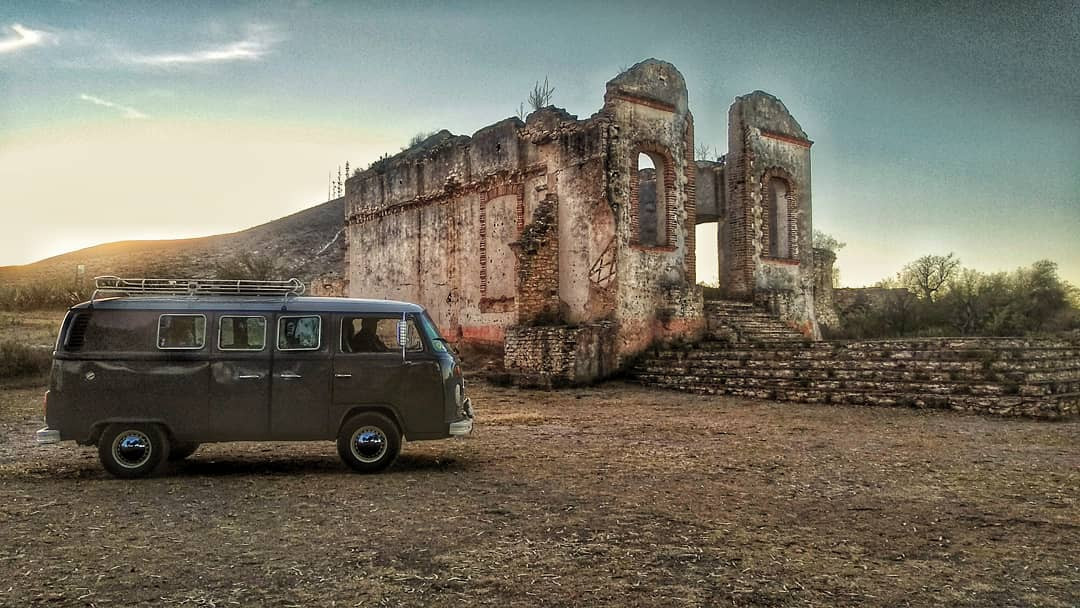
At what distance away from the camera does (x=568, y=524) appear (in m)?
4.89

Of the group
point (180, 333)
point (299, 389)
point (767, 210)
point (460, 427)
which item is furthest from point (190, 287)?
point (767, 210)

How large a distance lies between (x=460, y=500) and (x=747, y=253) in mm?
14042

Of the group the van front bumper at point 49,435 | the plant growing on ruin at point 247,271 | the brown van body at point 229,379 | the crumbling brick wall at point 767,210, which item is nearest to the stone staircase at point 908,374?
the crumbling brick wall at point 767,210

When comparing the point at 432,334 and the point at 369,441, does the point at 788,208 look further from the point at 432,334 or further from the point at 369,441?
the point at 369,441

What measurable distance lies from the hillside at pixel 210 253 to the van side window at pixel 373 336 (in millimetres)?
39264

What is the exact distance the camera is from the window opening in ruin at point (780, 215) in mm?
19594

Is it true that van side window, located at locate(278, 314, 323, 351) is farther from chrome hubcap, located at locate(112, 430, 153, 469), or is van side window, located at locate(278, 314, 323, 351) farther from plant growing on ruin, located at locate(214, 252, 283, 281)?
plant growing on ruin, located at locate(214, 252, 283, 281)

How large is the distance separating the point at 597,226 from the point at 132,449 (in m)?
11.0

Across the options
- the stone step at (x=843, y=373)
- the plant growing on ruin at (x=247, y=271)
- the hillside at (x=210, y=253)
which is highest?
the hillside at (x=210, y=253)

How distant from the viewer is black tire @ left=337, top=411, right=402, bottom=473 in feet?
22.1

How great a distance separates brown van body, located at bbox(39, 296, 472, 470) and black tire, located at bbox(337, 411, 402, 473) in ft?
0.26

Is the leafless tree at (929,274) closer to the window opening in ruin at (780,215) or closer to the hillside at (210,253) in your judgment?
the window opening in ruin at (780,215)

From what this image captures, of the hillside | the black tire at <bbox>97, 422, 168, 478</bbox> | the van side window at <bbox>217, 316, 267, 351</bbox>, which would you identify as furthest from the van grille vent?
the hillside

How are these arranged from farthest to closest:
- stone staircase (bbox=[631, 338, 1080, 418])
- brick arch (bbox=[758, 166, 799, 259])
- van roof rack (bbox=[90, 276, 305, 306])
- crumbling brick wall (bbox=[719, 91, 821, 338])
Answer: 1. brick arch (bbox=[758, 166, 799, 259])
2. crumbling brick wall (bbox=[719, 91, 821, 338])
3. stone staircase (bbox=[631, 338, 1080, 418])
4. van roof rack (bbox=[90, 276, 305, 306])
